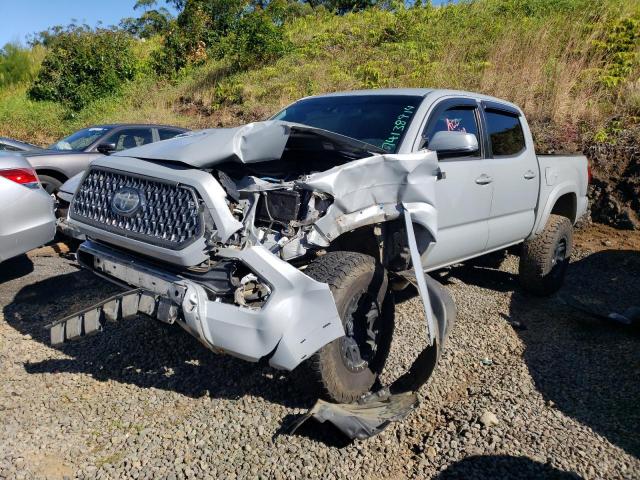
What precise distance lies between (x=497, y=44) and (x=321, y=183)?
11166 mm

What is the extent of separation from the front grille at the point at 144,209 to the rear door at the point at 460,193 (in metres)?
1.90

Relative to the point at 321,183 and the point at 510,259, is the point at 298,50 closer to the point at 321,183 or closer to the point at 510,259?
the point at 510,259

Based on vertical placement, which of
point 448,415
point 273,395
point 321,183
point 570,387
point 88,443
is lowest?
point 570,387

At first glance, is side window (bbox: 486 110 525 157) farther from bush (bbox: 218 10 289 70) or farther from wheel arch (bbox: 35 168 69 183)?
bush (bbox: 218 10 289 70)

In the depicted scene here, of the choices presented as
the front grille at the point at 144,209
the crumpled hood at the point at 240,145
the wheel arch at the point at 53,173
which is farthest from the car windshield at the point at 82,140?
the crumpled hood at the point at 240,145

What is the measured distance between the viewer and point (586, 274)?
21.6ft

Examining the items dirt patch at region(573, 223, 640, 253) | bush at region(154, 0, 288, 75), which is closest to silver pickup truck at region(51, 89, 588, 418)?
dirt patch at region(573, 223, 640, 253)

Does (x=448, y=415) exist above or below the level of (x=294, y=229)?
below

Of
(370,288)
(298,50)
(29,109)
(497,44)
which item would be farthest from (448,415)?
(29,109)

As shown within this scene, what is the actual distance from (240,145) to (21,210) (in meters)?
2.53

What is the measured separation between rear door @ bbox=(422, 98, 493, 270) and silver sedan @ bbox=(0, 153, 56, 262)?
3.27 metres

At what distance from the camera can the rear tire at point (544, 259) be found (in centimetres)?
540

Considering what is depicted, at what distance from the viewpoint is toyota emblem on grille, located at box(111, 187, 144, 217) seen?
3104 millimetres

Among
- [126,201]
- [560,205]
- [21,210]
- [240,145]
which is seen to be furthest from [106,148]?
[560,205]
